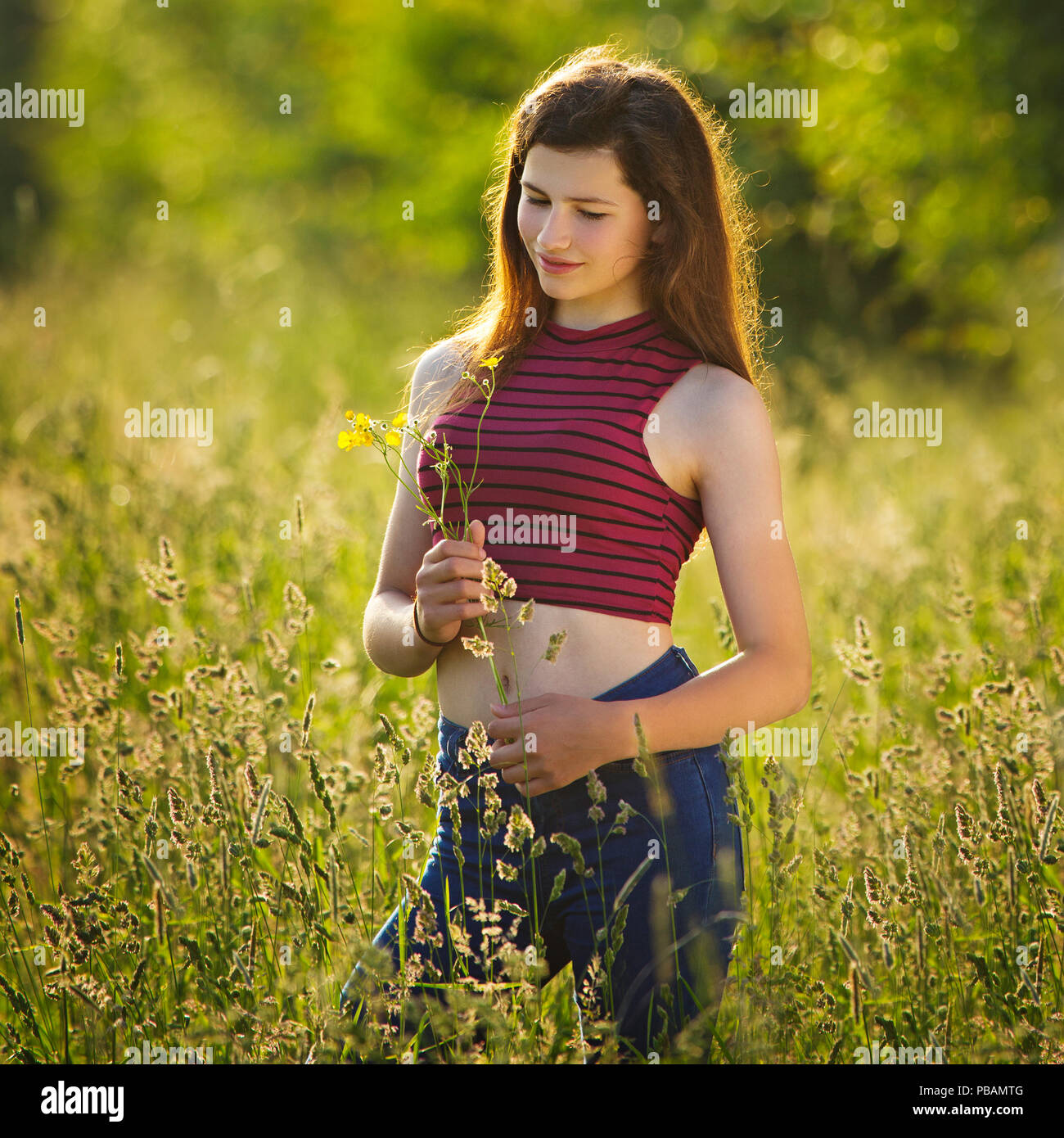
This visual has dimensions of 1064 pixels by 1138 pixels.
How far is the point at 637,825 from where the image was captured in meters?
1.79

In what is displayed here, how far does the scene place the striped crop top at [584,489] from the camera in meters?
1.83

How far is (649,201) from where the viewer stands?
6.30 feet

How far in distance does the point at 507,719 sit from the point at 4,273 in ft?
47.6

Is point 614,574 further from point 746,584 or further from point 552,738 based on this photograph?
point 552,738

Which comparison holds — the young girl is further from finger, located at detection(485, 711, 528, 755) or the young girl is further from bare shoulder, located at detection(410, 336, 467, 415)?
bare shoulder, located at detection(410, 336, 467, 415)

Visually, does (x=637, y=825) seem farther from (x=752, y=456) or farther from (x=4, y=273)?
(x=4, y=273)

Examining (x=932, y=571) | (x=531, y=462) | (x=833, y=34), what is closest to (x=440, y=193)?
(x=833, y=34)

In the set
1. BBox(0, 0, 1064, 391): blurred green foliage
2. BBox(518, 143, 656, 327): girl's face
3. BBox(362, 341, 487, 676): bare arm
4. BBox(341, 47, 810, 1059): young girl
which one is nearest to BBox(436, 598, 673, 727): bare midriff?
BBox(341, 47, 810, 1059): young girl

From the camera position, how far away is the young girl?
1.74m

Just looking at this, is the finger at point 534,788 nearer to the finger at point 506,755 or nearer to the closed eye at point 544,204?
the finger at point 506,755

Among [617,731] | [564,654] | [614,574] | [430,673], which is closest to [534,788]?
[617,731]

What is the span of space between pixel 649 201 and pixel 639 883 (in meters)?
1.10

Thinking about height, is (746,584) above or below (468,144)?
below

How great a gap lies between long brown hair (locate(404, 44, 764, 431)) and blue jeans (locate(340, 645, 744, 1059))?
0.59 meters
